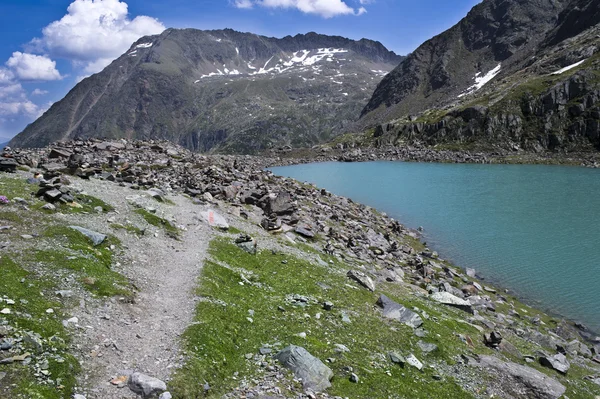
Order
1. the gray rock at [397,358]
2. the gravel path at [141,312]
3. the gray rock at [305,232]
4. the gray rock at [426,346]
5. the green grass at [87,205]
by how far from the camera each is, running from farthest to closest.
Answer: the gray rock at [305,232]
the green grass at [87,205]
the gray rock at [426,346]
the gray rock at [397,358]
the gravel path at [141,312]

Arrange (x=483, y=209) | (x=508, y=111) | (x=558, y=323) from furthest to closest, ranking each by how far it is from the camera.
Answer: (x=508, y=111), (x=483, y=209), (x=558, y=323)

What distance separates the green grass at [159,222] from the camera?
30866 mm

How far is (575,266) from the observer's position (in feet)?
140

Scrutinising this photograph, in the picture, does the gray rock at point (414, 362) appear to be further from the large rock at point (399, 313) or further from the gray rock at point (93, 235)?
the gray rock at point (93, 235)

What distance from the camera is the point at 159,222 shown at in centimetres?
3161

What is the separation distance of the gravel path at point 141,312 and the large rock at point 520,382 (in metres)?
15.6

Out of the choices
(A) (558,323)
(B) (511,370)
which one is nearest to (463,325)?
(B) (511,370)

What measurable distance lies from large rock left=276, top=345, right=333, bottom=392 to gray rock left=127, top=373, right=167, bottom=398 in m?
4.93

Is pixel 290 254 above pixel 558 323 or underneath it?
above

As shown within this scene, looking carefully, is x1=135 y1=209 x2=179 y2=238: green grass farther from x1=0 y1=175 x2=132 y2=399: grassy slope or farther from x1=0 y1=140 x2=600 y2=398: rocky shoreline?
x1=0 y1=140 x2=600 y2=398: rocky shoreline

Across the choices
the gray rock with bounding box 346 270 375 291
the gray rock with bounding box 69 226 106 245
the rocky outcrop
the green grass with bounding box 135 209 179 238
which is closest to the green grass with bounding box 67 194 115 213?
the green grass with bounding box 135 209 179 238

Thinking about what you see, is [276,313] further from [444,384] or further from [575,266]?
[575,266]

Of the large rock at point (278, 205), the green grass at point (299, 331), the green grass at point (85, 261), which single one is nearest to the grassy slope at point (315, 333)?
the green grass at point (299, 331)

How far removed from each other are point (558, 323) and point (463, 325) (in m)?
12.6
